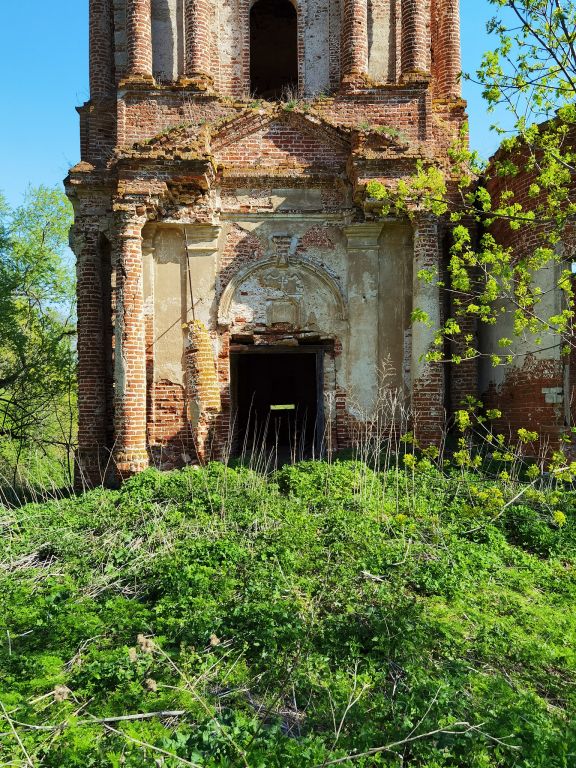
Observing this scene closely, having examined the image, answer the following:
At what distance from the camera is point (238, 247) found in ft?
31.0

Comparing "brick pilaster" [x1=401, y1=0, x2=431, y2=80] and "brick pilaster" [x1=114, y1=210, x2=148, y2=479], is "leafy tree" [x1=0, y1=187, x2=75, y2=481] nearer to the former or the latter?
"brick pilaster" [x1=114, y1=210, x2=148, y2=479]

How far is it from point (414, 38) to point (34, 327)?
38.1 feet

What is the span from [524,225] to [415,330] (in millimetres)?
2231

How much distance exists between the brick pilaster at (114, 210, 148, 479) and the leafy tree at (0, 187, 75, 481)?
221 inches

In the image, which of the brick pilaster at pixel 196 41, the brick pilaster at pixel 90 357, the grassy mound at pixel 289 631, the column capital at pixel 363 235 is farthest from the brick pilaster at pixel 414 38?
the grassy mound at pixel 289 631

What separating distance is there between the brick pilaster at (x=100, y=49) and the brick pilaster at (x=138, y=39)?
836 mm

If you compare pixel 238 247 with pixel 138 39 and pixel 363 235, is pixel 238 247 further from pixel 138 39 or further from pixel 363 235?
pixel 138 39

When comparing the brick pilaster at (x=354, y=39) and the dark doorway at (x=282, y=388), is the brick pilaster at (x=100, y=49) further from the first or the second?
the dark doorway at (x=282, y=388)

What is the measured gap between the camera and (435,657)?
4.29 meters

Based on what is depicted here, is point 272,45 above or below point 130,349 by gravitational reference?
above

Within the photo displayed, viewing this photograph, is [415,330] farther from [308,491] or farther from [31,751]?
[31,751]

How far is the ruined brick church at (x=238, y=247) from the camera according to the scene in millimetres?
8906

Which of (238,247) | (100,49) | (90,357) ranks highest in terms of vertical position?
(100,49)

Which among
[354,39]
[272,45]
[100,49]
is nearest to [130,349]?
[100,49]
